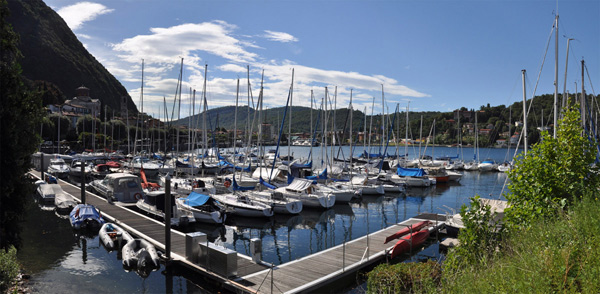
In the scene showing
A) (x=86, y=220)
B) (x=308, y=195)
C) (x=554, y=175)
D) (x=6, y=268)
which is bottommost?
(x=86, y=220)

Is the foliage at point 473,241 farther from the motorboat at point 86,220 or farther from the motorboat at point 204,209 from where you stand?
A: the motorboat at point 86,220

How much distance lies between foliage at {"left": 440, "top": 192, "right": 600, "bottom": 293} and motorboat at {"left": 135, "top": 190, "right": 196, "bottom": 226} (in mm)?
18925

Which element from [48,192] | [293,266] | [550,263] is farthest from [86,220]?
[550,263]

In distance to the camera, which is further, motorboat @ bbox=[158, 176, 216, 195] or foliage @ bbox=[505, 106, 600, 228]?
motorboat @ bbox=[158, 176, 216, 195]

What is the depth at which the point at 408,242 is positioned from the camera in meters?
17.6

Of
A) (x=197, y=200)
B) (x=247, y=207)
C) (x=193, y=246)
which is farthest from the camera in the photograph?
(x=247, y=207)

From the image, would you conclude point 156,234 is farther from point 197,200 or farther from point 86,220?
point 197,200

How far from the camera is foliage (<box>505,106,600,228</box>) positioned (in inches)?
317

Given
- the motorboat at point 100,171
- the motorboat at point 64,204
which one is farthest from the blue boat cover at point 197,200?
the motorboat at point 100,171

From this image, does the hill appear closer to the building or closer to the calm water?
the building

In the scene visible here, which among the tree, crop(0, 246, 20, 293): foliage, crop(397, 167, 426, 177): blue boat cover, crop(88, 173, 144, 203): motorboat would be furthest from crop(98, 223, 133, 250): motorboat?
crop(397, 167, 426, 177): blue boat cover

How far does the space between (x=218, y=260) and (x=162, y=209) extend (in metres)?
12.1

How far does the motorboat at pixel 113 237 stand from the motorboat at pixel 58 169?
3233cm

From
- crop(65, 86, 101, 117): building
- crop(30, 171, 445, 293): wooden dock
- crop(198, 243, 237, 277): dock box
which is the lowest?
crop(30, 171, 445, 293): wooden dock
